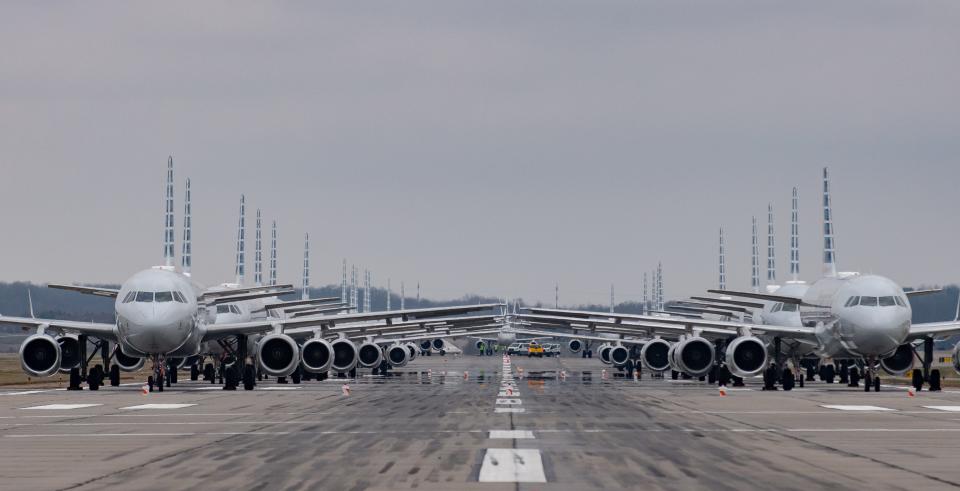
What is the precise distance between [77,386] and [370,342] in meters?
42.8

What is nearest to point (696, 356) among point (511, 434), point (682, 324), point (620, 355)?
point (682, 324)

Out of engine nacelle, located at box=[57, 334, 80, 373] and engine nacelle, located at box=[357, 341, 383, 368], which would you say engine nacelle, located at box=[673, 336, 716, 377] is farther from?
engine nacelle, located at box=[357, 341, 383, 368]

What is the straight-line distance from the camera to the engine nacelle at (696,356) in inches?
2414

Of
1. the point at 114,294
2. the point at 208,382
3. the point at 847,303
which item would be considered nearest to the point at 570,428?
the point at 847,303

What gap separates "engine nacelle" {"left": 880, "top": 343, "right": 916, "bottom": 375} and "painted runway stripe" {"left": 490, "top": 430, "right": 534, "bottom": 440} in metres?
35.7

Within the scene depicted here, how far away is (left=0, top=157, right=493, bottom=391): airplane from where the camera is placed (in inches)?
1977

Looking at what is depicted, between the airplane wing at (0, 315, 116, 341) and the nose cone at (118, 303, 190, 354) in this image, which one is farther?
the airplane wing at (0, 315, 116, 341)

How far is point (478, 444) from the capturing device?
24.3 meters

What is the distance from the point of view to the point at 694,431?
28219mm

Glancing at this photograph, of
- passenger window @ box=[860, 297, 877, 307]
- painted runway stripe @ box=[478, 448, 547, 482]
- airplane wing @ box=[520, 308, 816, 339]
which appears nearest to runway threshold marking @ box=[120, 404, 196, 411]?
painted runway stripe @ box=[478, 448, 547, 482]

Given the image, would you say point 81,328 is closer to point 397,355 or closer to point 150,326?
point 150,326

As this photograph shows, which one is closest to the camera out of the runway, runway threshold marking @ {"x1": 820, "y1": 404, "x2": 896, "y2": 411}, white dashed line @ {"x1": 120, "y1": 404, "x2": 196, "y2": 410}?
the runway

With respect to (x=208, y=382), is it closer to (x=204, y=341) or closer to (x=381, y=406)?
(x=204, y=341)

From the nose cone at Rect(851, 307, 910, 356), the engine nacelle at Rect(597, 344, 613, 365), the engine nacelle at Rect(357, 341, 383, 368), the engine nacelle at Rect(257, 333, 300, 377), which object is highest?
the nose cone at Rect(851, 307, 910, 356)
